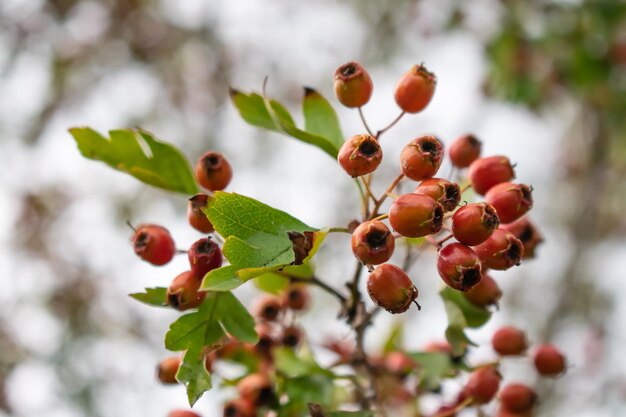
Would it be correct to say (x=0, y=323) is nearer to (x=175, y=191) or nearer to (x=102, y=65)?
(x=102, y=65)

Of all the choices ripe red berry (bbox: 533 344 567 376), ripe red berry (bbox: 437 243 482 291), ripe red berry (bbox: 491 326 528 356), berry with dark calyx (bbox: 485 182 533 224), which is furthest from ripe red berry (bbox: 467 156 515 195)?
ripe red berry (bbox: 533 344 567 376)

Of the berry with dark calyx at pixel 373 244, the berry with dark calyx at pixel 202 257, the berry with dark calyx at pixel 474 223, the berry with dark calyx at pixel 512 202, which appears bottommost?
the berry with dark calyx at pixel 202 257

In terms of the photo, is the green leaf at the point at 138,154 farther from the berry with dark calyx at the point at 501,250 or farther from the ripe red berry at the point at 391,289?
the berry with dark calyx at the point at 501,250

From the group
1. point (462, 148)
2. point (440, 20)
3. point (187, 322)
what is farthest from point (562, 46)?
point (187, 322)

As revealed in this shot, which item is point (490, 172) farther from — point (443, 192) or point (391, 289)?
point (391, 289)

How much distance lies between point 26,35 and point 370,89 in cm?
578

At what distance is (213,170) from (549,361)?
3.81 ft

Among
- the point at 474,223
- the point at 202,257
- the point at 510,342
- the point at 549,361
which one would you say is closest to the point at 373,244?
the point at 474,223

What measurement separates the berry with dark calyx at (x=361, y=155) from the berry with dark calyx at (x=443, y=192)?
12cm

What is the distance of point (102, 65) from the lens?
7172 millimetres

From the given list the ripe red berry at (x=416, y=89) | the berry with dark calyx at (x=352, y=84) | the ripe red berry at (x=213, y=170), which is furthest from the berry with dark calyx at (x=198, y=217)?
the ripe red berry at (x=416, y=89)

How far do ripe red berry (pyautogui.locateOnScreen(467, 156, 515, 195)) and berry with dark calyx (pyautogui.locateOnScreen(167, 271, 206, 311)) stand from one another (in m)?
0.75

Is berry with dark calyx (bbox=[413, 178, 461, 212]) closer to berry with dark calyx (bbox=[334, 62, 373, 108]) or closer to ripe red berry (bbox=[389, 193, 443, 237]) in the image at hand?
ripe red berry (bbox=[389, 193, 443, 237])

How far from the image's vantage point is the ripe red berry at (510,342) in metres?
1.93
